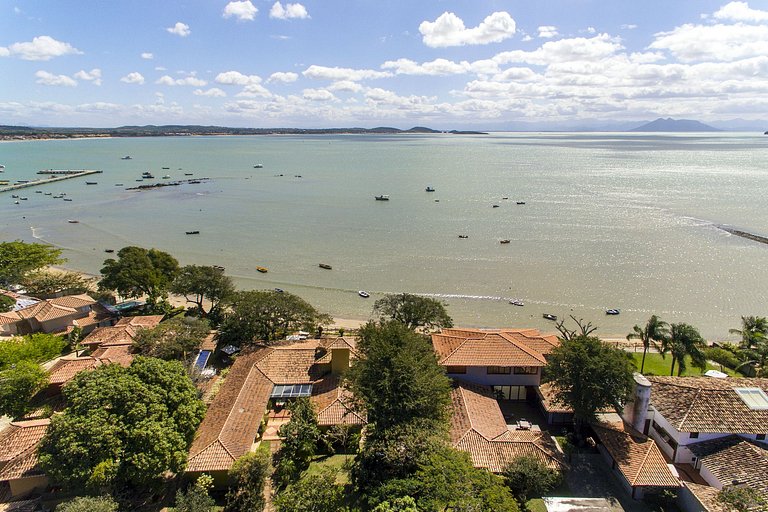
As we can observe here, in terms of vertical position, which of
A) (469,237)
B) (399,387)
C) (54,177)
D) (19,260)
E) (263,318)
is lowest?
(469,237)

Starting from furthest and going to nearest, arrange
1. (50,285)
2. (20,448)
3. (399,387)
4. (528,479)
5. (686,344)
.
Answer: (50,285)
(686,344)
(399,387)
(20,448)
(528,479)

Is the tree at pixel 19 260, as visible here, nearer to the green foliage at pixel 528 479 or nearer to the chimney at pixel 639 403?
the green foliage at pixel 528 479

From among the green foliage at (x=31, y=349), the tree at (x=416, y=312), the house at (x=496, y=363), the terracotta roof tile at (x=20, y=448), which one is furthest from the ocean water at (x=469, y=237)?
the terracotta roof tile at (x=20, y=448)

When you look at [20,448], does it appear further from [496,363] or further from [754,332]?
[754,332]

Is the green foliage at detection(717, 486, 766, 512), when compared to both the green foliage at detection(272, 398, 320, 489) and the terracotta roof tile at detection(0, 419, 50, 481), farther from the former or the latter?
the terracotta roof tile at detection(0, 419, 50, 481)

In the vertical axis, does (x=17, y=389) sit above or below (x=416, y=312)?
below

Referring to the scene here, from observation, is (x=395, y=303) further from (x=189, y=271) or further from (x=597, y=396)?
(x=189, y=271)

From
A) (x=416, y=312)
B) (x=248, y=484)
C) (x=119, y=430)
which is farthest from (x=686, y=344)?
(x=119, y=430)
